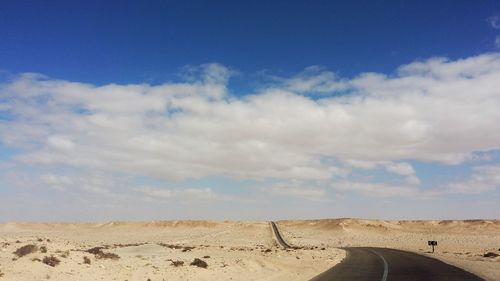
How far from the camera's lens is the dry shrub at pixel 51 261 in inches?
913

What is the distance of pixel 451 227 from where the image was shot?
149 metres

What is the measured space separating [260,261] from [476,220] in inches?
5531

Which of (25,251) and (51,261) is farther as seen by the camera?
(25,251)

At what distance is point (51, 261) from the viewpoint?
2356cm

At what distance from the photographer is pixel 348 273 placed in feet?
92.4

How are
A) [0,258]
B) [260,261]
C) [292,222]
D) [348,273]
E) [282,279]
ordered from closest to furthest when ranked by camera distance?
[0,258], [282,279], [348,273], [260,261], [292,222]

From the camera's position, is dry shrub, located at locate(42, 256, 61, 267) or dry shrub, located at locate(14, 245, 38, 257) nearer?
dry shrub, located at locate(42, 256, 61, 267)

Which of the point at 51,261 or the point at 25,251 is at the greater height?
the point at 25,251

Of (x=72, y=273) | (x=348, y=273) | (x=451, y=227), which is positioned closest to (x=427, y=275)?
(x=348, y=273)

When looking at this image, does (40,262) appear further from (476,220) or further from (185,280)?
(476,220)

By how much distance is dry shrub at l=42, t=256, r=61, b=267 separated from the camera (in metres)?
23.2

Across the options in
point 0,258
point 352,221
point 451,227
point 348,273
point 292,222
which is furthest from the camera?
point 292,222

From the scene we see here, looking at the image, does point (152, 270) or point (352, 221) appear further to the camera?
point (352, 221)

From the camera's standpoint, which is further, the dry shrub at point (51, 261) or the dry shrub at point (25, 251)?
the dry shrub at point (25, 251)
